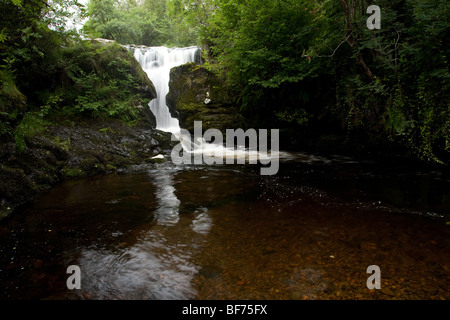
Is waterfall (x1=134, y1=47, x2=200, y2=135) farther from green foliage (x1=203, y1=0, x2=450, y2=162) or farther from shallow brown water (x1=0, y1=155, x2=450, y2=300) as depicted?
shallow brown water (x1=0, y1=155, x2=450, y2=300)

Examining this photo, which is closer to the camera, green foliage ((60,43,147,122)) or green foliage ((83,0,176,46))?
green foliage ((60,43,147,122))

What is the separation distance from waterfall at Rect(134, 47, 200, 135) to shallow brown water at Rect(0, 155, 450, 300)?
29.8 feet

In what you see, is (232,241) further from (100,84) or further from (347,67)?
(100,84)

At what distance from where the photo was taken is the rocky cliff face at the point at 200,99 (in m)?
12.1

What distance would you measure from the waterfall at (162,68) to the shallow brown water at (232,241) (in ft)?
29.8

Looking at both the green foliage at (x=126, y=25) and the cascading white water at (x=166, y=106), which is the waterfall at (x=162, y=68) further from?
the green foliage at (x=126, y=25)

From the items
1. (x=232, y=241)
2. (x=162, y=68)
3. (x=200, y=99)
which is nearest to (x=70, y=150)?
(x=232, y=241)

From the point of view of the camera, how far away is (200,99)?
41.4 ft

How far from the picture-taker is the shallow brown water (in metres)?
2.24

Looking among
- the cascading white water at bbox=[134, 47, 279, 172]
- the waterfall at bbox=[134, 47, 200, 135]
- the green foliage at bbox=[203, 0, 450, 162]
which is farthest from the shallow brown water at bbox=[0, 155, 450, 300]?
the waterfall at bbox=[134, 47, 200, 135]
